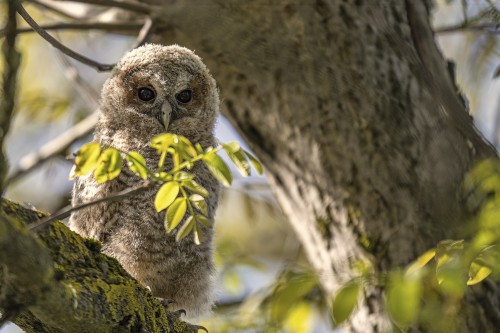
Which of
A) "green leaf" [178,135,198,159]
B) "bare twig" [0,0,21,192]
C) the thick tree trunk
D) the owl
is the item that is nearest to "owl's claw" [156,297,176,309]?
the owl

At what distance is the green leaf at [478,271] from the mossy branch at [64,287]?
979mm

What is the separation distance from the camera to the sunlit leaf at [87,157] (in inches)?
82.7

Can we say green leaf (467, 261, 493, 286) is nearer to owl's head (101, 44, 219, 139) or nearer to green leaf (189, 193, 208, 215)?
green leaf (189, 193, 208, 215)

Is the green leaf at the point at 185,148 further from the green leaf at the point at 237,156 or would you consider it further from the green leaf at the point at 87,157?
the green leaf at the point at 87,157

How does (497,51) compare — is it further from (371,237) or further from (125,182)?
(125,182)

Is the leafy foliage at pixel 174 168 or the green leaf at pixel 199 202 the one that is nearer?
the leafy foliage at pixel 174 168

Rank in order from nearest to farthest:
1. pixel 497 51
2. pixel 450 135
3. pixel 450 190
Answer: pixel 450 135 < pixel 450 190 < pixel 497 51

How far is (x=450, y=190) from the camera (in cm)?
317

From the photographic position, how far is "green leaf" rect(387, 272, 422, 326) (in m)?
2.26

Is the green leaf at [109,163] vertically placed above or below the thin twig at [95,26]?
below

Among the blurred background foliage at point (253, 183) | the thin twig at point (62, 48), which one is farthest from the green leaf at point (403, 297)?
the thin twig at point (62, 48)

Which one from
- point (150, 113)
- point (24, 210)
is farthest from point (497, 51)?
point (24, 210)

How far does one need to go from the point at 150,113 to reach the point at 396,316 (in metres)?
→ 1.69

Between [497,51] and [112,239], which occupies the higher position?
[497,51]
